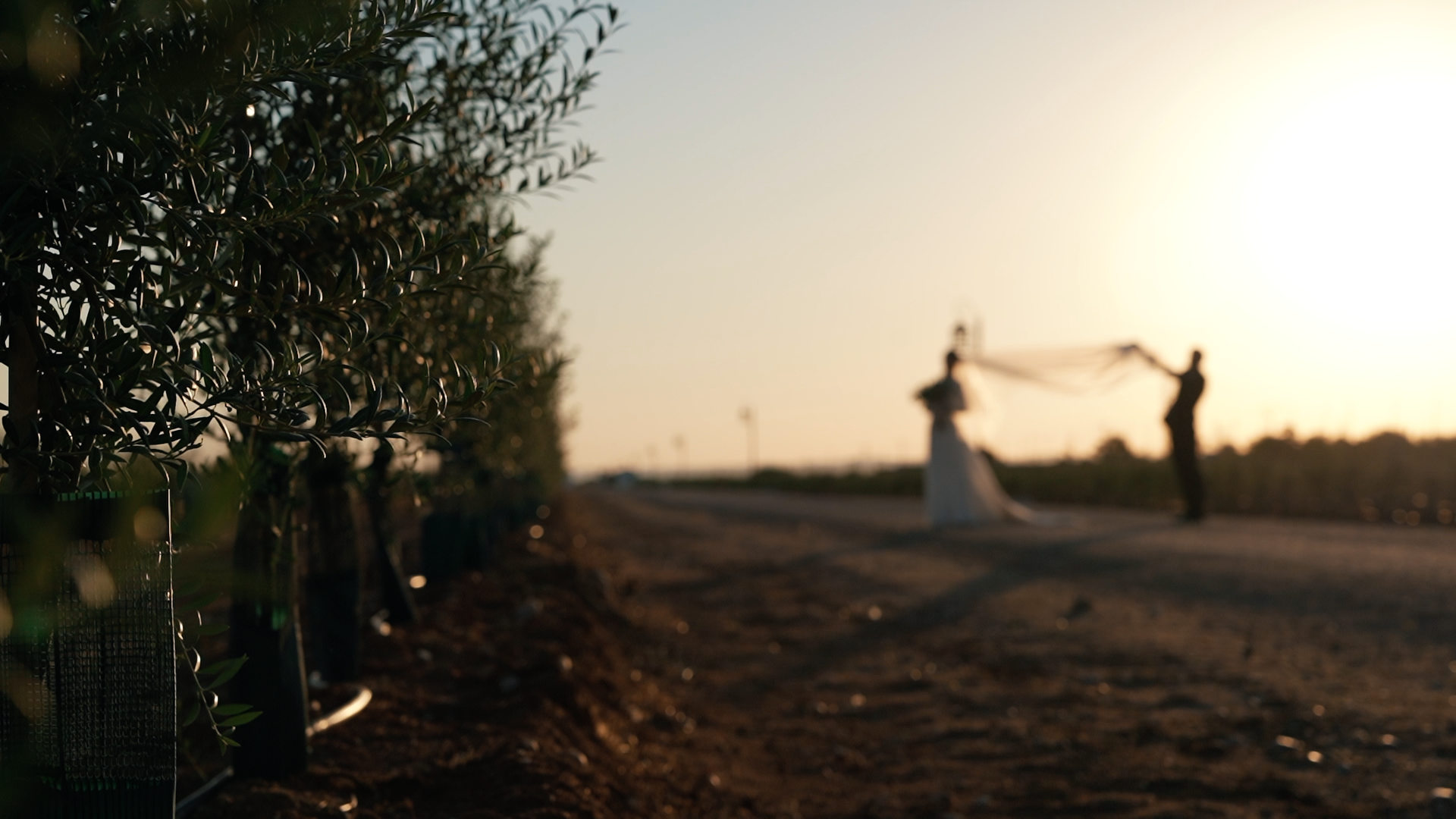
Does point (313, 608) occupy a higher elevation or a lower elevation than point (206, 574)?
lower

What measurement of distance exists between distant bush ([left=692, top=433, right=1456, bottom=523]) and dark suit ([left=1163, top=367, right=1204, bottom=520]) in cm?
344

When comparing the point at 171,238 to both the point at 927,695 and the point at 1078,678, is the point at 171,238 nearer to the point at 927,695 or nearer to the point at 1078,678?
the point at 927,695

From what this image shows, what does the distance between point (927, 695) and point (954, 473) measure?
15383mm

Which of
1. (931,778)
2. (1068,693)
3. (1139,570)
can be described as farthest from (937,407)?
Result: (931,778)

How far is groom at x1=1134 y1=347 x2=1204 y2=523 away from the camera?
19.7 meters

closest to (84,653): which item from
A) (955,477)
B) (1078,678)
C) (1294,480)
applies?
(1078,678)

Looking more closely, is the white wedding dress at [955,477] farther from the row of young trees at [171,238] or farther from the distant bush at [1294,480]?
the row of young trees at [171,238]

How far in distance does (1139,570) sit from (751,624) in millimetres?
4600

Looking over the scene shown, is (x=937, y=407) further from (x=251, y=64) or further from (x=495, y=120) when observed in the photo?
(x=251, y=64)

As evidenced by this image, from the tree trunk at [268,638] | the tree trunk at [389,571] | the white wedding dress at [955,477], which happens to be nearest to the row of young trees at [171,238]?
the tree trunk at [268,638]

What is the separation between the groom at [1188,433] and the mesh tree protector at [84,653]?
19258 millimetres

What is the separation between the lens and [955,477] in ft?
75.4

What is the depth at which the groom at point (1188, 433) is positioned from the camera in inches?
776

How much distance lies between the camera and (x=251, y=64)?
2416 millimetres
